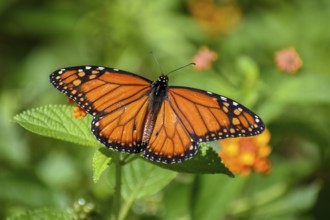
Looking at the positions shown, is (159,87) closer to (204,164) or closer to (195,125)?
(195,125)

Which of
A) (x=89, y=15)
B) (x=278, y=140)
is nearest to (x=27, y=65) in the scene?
(x=89, y=15)

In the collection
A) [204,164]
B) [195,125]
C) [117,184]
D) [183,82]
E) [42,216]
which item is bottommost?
[42,216]

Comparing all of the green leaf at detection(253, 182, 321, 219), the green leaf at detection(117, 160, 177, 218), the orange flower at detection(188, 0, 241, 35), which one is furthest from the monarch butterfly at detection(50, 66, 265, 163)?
the orange flower at detection(188, 0, 241, 35)

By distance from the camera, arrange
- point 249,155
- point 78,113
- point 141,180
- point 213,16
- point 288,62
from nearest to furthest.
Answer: point 78,113
point 141,180
point 249,155
point 288,62
point 213,16

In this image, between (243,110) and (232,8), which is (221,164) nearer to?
(243,110)

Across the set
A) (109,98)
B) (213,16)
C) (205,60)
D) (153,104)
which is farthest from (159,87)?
(213,16)
